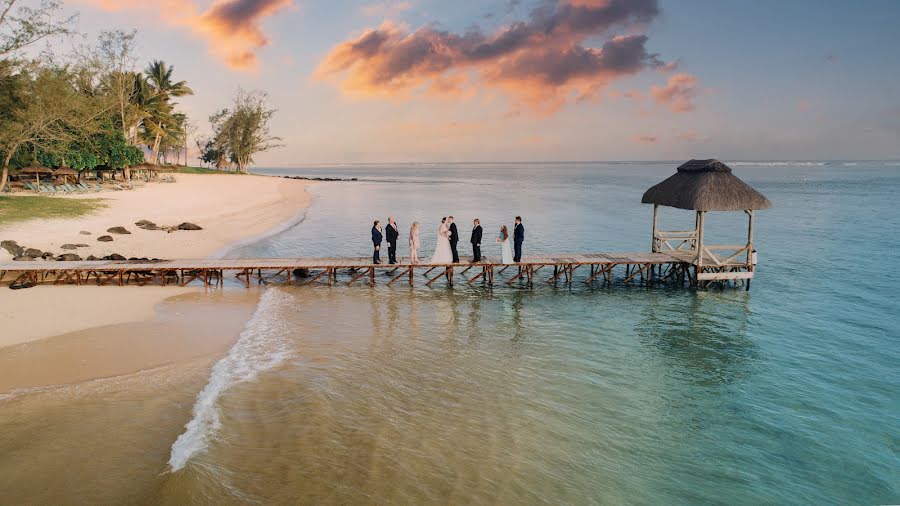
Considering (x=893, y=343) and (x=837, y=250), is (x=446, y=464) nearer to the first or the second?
(x=893, y=343)

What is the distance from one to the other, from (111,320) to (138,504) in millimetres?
10036

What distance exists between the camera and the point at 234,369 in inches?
512

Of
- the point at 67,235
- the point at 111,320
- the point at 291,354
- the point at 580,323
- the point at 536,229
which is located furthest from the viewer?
the point at 536,229

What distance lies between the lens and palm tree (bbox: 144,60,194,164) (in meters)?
71.5

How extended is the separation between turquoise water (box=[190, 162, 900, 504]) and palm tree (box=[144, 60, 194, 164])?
62252 millimetres

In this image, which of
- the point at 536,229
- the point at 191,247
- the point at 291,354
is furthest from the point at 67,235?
the point at 536,229

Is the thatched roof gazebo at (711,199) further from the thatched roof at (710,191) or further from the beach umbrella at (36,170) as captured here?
the beach umbrella at (36,170)

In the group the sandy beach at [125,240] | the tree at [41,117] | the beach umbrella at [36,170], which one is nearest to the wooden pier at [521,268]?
the sandy beach at [125,240]

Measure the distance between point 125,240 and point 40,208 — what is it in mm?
9006

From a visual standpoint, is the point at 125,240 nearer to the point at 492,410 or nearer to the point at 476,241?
the point at 476,241

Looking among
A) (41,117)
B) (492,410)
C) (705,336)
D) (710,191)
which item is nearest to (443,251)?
(705,336)

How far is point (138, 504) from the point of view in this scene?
781 cm

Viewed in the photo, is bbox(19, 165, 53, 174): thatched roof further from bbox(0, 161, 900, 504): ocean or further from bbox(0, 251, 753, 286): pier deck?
bbox(0, 161, 900, 504): ocean

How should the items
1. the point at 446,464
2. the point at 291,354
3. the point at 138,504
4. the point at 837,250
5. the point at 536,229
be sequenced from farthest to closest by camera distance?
the point at 536,229
the point at 837,250
the point at 291,354
the point at 446,464
the point at 138,504
